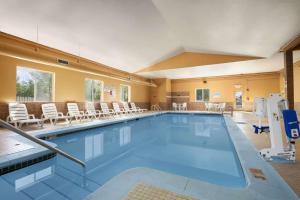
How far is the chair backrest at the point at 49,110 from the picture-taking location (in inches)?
221

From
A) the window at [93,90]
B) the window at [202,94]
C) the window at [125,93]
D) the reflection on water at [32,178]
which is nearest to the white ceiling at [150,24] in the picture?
the window at [93,90]

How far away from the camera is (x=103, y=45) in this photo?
20.2 ft

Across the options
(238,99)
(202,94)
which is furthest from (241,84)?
(202,94)

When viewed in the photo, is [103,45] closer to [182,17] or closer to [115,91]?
[182,17]

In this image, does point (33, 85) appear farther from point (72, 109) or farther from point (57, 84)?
point (72, 109)

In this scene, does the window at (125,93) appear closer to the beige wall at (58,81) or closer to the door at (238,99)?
the beige wall at (58,81)

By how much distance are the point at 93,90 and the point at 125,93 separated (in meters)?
2.94

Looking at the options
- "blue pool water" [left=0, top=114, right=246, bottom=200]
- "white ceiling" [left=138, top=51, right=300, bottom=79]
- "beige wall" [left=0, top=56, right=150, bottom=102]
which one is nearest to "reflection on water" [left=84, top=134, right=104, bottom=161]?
"blue pool water" [left=0, top=114, right=246, bottom=200]

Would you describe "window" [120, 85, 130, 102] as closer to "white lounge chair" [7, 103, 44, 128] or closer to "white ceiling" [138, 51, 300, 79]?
"white ceiling" [138, 51, 300, 79]

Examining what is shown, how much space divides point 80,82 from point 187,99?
8861 millimetres

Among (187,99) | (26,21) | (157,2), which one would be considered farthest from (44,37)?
(187,99)

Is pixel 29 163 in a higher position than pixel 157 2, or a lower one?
lower

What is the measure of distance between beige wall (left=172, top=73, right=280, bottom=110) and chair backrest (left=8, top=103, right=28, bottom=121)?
431 inches

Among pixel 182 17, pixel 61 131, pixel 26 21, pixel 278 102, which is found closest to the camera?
pixel 278 102
